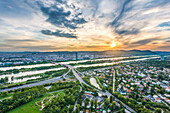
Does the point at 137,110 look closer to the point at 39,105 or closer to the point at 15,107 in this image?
the point at 39,105

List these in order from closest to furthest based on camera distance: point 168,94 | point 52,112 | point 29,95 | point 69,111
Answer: point 52,112, point 69,111, point 29,95, point 168,94

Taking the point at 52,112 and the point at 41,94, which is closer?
the point at 52,112

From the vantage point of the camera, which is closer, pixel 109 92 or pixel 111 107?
pixel 111 107

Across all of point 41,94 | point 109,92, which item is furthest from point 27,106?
point 109,92

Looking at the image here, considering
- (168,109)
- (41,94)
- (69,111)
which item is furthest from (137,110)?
(41,94)

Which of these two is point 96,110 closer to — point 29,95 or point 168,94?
point 29,95

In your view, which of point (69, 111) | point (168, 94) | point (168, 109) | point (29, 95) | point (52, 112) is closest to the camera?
point (52, 112)

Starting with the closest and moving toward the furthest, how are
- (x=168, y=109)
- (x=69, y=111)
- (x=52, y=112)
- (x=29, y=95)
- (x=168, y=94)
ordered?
1. (x=52, y=112)
2. (x=69, y=111)
3. (x=168, y=109)
4. (x=29, y=95)
5. (x=168, y=94)

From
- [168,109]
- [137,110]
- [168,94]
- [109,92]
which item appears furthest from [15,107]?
[168,94]
